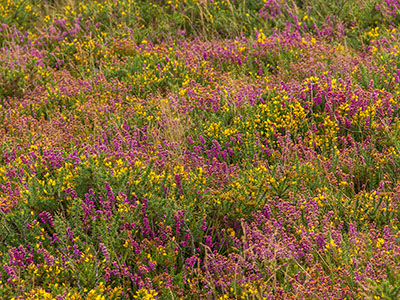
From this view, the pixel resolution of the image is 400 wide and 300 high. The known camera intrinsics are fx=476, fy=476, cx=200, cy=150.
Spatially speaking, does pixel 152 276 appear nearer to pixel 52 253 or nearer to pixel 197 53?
pixel 52 253

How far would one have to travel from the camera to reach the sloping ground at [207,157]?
10.5 feet

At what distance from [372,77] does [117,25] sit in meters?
4.28

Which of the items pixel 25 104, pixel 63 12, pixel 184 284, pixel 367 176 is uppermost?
pixel 63 12

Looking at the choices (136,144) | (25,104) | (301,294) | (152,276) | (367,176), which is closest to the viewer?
(301,294)

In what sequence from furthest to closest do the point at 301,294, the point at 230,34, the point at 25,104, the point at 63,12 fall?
the point at 63,12
the point at 230,34
the point at 25,104
the point at 301,294

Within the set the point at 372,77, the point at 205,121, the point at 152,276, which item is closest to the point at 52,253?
the point at 152,276

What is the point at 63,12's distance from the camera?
28.1 feet

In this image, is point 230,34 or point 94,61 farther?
point 230,34

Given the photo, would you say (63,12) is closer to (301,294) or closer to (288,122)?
(288,122)

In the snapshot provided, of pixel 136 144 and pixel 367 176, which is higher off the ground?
pixel 136 144

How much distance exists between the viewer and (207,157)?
4703mm

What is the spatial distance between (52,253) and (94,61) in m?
4.23

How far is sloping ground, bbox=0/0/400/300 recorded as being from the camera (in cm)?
319

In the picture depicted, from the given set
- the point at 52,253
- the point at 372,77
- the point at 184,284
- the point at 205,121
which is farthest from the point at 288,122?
the point at 52,253
